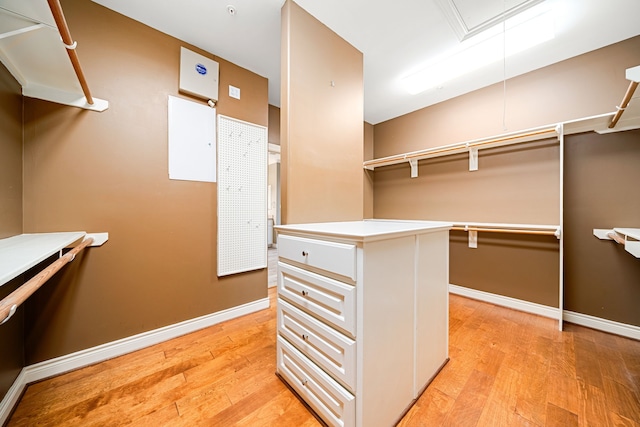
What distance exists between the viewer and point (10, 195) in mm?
1263

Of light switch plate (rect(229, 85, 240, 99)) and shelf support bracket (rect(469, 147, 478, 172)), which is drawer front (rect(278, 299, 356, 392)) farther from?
shelf support bracket (rect(469, 147, 478, 172))

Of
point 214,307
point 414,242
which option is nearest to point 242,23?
point 414,242

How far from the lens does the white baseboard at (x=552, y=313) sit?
1.84 m

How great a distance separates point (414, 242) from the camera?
1.20m

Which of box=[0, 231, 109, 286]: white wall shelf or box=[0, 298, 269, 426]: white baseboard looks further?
box=[0, 298, 269, 426]: white baseboard

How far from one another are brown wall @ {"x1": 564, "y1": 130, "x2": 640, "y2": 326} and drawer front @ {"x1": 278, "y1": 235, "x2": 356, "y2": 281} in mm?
2498

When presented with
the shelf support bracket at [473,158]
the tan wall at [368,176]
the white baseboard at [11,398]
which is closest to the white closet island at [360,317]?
the white baseboard at [11,398]

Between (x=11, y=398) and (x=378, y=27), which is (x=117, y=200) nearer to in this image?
(x=11, y=398)

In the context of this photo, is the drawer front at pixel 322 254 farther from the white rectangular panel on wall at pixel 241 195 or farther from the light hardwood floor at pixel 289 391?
the white rectangular panel on wall at pixel 241 195

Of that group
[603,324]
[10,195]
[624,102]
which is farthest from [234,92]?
[603,324]

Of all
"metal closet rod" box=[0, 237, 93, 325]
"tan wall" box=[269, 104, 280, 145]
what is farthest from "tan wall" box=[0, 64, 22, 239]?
"tan wall" box=[269, 104, 280, 145]

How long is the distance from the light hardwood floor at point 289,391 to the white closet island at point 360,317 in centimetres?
16

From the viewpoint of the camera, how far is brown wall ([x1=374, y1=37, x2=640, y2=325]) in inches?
77.3

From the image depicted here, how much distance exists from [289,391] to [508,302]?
252cm
